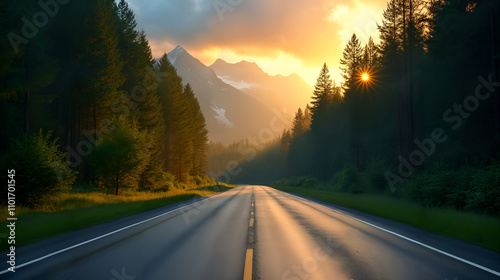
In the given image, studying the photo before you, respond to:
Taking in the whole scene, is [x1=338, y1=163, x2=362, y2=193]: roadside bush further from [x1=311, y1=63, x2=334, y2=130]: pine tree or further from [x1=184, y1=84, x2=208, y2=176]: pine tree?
[x1=184, y1=84, x2=208, y2=176]: pine tree

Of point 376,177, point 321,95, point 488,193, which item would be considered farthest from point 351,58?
point 488,193

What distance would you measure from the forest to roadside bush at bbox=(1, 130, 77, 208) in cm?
2103

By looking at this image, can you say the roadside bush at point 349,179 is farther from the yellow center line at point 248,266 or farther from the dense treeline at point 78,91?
the yellow center line at point 248,266

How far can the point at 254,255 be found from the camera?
7.03m

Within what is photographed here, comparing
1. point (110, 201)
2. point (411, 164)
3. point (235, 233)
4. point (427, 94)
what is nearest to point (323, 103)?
point (427, 94)

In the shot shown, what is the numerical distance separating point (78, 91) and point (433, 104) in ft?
124

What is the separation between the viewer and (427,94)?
36562 millimetres

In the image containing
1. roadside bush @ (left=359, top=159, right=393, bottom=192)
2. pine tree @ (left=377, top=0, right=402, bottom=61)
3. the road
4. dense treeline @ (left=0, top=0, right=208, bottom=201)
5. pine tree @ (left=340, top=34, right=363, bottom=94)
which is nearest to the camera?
the road

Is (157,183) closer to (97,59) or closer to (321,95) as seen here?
(97,59)

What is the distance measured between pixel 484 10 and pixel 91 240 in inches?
1142

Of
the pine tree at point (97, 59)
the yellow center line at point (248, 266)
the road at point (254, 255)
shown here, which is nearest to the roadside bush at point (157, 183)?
the pine tree at point (97, 59)

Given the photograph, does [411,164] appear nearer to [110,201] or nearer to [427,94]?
[427,94]

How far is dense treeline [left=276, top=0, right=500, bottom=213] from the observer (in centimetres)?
1845

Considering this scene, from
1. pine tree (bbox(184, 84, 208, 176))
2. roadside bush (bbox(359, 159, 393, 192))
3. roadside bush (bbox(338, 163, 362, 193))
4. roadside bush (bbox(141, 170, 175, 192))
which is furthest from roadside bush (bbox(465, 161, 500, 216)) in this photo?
pine tree (bbox(184, 84, 208, 176))
